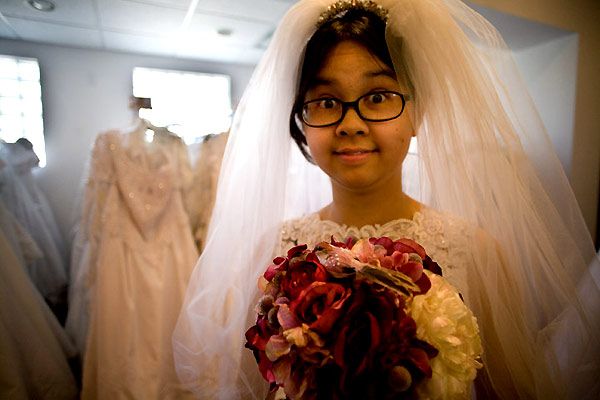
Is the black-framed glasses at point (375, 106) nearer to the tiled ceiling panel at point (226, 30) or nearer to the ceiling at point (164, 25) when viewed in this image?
the ceiling at point (164, 25)

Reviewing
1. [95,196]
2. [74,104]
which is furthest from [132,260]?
[74,104]

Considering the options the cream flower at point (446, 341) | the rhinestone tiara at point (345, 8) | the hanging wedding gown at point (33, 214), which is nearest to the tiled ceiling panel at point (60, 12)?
the hanging wedding gown at point (33, 214)

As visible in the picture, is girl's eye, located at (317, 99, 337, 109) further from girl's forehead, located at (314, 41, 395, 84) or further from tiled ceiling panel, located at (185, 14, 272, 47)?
tiled ceiling panel, located at (185, 14, 272, 47)

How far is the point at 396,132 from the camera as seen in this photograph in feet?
1.74

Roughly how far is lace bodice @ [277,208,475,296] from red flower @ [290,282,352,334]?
1.07 ft

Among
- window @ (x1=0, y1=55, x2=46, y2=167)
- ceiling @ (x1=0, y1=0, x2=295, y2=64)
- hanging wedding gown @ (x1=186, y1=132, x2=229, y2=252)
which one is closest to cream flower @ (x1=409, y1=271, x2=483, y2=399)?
hanging wedding gown @ (x1=186, y1=132, x2=229, y2=252)

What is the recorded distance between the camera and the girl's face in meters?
0.53

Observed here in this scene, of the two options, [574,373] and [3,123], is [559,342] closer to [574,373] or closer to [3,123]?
[574,373]

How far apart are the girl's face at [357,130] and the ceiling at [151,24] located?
1080mm

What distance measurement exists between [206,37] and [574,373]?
2.12 meters

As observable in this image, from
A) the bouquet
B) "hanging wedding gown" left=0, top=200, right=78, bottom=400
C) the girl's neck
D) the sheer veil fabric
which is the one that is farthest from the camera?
"hanging wedding gown" left=0, top=200, right=78, bottom=400

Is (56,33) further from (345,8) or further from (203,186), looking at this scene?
(345,8)

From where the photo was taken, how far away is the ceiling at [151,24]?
1378 millimetres

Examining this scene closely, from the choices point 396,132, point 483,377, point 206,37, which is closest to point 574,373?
point 483,377
